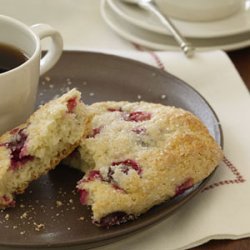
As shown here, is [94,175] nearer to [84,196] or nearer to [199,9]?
[84,196]

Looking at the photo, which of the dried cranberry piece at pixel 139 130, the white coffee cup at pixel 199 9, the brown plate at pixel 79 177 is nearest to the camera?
the brown plate at pixel 79 177

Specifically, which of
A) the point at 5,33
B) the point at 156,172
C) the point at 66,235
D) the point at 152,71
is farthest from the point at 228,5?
the point at 66,235

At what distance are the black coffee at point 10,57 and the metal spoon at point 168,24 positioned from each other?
1.39 feet

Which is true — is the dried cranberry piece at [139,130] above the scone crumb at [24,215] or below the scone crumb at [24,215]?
above

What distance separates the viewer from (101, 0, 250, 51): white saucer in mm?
1464

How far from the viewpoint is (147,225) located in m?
0.88

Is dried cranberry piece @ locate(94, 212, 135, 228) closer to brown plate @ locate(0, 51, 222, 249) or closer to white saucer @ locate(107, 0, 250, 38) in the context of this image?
brown plate @ locate(0, 51, 222, 249)

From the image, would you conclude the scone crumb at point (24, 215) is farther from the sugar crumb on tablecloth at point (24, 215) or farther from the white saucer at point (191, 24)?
the white saucer at point (191, 24)

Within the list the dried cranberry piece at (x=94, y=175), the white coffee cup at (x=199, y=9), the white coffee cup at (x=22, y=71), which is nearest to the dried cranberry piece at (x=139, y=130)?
the dried cranberry piece at (x=94, y=175)

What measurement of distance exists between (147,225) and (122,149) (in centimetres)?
13

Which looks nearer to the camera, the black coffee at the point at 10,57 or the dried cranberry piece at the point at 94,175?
the dried cranberry piece at the point at 94,175

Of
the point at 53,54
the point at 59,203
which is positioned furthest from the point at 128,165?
the point at 53,54

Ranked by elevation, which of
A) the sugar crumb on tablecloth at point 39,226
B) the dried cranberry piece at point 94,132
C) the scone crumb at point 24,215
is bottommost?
the scone crumb at point 24,215

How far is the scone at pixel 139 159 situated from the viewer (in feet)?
2.92
